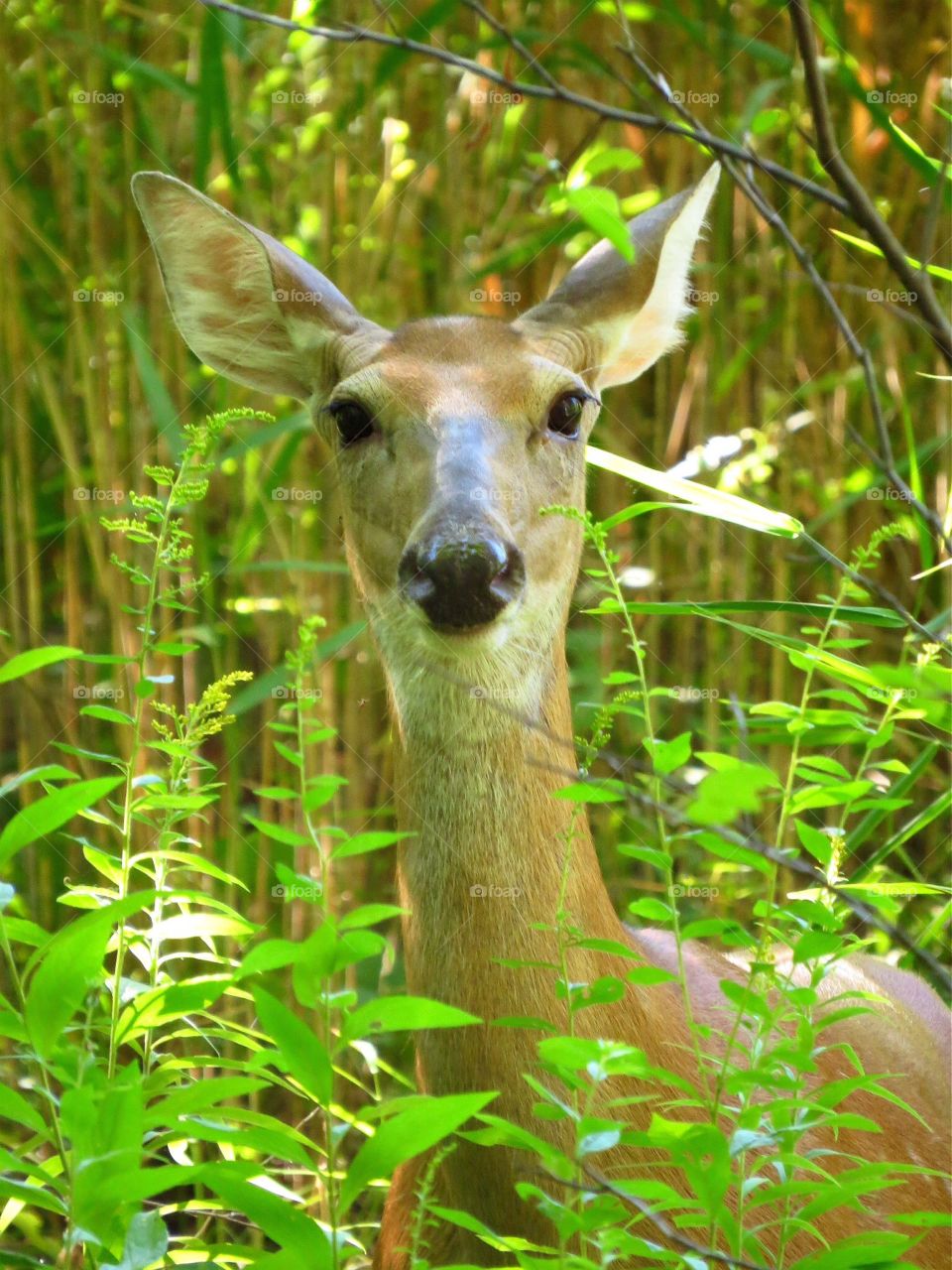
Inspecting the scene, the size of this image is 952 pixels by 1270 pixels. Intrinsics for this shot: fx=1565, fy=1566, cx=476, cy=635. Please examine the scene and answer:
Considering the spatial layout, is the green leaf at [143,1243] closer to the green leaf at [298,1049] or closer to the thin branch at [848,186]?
the green leaf at [298,1049]

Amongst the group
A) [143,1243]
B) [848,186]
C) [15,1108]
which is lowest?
[143,1243]

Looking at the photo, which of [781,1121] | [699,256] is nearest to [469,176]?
[699,256]

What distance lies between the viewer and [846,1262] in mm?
1918

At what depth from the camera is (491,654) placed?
122 inches

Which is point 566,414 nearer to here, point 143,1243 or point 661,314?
point 661,314

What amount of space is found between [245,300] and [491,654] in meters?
1.47

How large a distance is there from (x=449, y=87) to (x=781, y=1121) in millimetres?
4823

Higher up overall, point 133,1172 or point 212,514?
point 212,514

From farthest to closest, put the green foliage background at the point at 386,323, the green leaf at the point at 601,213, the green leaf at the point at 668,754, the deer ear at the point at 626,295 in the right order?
the green foliage background at the point at 386,323 < the deer ear at the point at 626,295 < the green leaf at the point at 668,754 < the green leaf at the point at 601,213

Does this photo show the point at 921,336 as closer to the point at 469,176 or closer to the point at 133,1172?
the point at 469,176

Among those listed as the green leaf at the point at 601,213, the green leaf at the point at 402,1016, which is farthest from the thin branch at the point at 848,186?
the green leaf at the point at 402,1016

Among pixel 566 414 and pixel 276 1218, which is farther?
pixel 566 414

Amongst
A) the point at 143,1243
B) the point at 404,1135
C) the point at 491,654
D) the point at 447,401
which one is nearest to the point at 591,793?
the point at 404,1135

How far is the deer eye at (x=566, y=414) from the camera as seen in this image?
3510 millimetres
